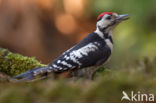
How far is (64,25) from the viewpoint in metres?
12.8

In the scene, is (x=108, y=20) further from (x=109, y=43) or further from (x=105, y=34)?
(x=109, y=43)

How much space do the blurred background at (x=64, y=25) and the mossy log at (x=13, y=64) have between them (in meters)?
5.66

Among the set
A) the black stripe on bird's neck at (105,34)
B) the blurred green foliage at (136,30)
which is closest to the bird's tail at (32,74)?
the black stripe on bird's neck at (105,34)

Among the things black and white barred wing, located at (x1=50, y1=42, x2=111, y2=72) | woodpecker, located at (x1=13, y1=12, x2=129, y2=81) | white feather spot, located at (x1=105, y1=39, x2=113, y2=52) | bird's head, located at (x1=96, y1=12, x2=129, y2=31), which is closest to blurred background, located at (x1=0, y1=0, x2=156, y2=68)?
bird's head, located at (x1=96, y1=12, x2=129, y2=31)

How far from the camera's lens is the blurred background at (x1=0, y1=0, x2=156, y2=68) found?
10.3 m

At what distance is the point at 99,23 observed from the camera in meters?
4.65

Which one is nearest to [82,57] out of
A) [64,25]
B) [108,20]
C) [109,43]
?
[109,43]

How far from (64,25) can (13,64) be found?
8719 mm

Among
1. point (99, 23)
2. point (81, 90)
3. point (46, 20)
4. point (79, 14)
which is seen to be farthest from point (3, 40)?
point (81, 90)

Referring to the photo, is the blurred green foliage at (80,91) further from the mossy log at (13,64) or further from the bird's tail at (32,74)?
the mossy log at (13,64)

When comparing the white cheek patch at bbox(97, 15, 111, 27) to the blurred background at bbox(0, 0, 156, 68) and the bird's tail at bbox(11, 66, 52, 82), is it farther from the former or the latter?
the blurred background at bbox(0, 0, 156, 68)

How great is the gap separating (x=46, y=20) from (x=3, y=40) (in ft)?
4.55

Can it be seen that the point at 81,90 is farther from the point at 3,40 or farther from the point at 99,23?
the point at 3,40

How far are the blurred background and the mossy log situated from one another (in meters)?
5.66
